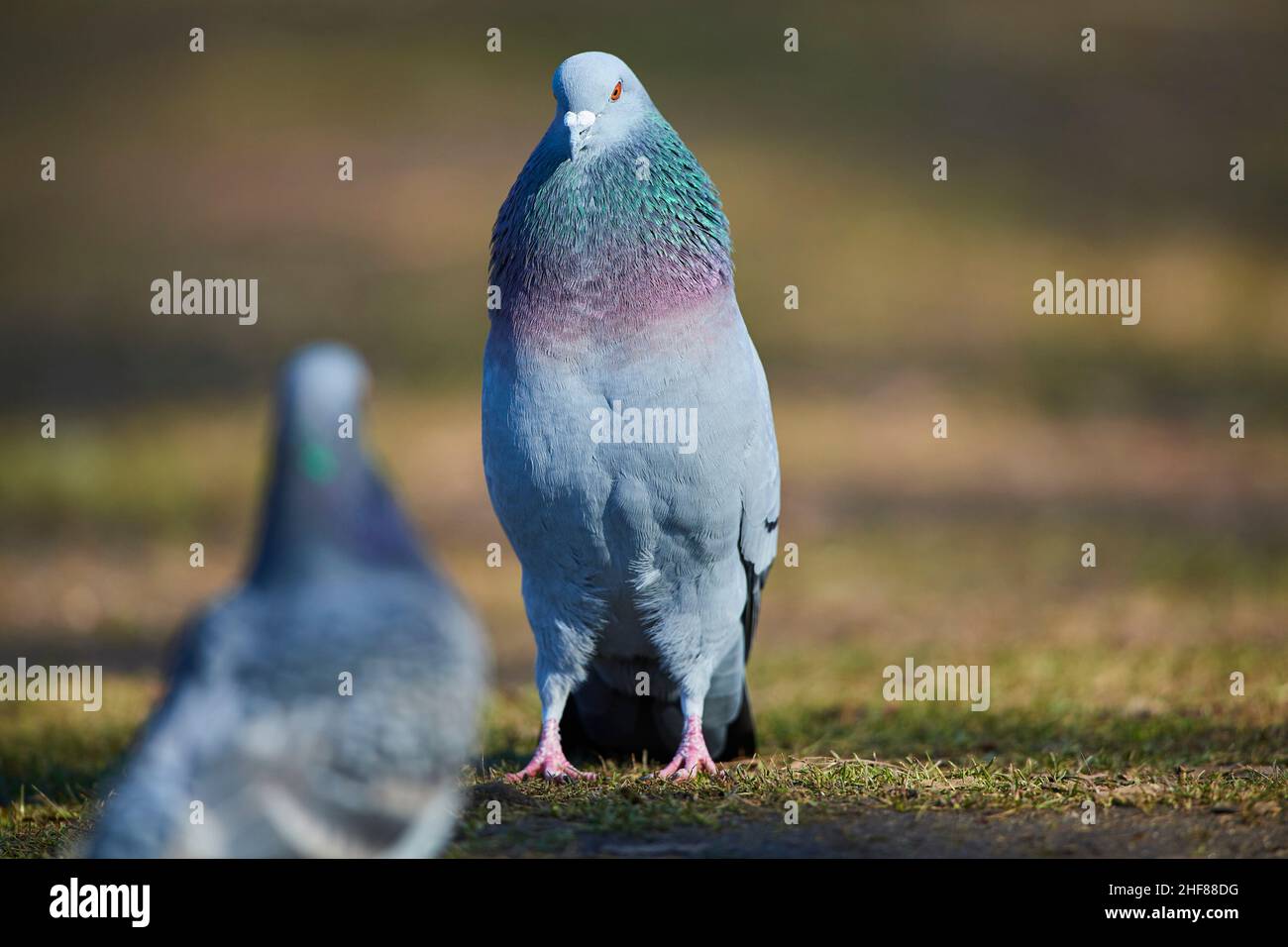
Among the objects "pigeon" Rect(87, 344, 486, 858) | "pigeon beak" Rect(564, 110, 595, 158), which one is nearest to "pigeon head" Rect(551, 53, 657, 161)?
"pigeon beak" Rect(564, 110, 595, 158)

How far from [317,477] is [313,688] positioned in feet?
1.48

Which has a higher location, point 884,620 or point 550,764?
point 884,620

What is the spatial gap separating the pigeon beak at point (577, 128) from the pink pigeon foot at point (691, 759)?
1.84 m

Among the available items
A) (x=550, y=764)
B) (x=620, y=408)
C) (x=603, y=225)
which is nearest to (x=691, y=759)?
(x=550, y=764)

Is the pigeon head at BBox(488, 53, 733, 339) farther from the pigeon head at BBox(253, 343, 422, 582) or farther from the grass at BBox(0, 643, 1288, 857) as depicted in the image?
the grass at BBox(0, 643, 1288, 857)

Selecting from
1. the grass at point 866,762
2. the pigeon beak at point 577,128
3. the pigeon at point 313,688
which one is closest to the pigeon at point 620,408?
the pigeon beak at point 577,128

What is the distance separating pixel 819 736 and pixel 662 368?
1.96 meters

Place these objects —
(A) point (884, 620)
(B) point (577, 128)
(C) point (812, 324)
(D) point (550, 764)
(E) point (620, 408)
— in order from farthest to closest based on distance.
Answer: (C) point (812, 324)
(A) point (884, 620)
(D) point (550, 764)
(B) point (577, 128)
(E) point (620, 408)

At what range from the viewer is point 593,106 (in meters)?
4.61

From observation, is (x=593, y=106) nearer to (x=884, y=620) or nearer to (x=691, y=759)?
(x=691, y=759)

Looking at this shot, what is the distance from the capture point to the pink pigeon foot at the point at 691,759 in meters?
4.71

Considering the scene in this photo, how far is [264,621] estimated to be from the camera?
3.25 meters

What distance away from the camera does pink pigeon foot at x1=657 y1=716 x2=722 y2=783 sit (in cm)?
471

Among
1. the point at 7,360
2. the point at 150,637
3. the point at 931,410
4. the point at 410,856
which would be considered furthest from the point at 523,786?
the point at 7,360
